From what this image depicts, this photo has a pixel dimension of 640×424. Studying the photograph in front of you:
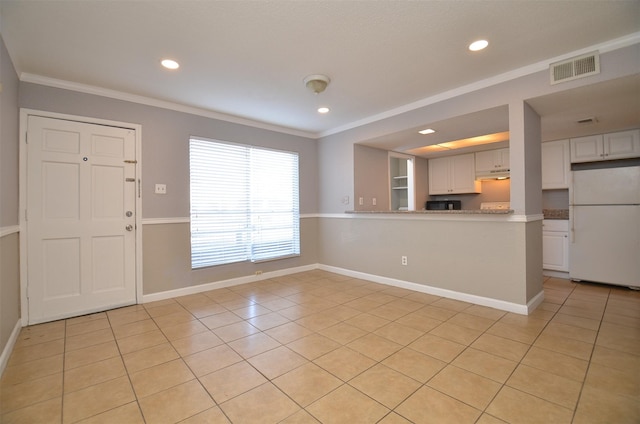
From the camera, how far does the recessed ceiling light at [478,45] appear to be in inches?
91.6

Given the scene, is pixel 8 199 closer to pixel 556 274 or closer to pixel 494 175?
pixel 494 175

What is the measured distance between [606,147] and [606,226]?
115cm

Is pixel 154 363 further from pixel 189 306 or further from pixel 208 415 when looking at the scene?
pixel 189 306

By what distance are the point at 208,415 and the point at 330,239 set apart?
140 inches

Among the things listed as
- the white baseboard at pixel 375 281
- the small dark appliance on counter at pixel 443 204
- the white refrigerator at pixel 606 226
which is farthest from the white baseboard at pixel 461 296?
the small dark appliance on counter at pixel 443 204

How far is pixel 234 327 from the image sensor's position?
2693mm

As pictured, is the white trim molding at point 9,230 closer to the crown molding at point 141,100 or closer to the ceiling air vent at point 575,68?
the crown molding at point 141,100

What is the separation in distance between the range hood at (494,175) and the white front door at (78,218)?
5.64m

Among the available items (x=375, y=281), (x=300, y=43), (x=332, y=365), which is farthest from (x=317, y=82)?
(x=375, y=281)

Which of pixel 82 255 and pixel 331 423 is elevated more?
pixel 82 255

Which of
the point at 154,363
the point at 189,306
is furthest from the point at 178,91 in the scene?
the point at 154,363

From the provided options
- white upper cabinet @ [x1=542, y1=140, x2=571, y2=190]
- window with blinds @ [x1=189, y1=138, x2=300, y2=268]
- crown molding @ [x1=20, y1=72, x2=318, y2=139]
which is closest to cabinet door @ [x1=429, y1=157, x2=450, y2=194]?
white upper cabinet @ [x1=542, y1=140, x2=571, y2=190]

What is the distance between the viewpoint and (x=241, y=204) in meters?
4.25

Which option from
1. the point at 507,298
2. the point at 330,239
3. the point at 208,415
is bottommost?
the point at 208,415
